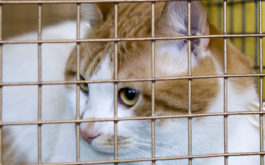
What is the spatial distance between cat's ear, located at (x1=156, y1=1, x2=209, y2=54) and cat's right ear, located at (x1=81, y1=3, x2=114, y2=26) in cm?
24

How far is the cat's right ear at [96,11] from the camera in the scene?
113 centimetres

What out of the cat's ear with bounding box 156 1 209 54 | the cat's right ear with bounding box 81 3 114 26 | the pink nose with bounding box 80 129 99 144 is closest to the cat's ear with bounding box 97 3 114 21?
the cat's right ear with bounding box 81 3 114 26

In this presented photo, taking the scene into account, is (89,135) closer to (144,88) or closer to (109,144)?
(109,144)

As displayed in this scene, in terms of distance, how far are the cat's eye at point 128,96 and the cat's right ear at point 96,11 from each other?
260mm

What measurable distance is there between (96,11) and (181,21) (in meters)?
0.35

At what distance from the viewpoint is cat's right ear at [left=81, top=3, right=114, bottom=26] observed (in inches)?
44.6

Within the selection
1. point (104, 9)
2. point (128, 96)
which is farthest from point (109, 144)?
point (104, 9)

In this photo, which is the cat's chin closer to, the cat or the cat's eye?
the cat

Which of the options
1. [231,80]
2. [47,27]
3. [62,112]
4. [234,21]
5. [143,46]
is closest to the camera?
[143,46]

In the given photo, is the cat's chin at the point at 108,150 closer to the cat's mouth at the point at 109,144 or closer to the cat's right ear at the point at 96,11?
the cat's mouth at the point at 109,144

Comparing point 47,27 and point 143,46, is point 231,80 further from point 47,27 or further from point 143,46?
point 47,27

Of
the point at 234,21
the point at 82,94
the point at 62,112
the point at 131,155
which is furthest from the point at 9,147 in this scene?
the point at 234,21

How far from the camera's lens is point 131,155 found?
102 cm

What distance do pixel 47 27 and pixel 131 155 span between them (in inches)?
29.6
